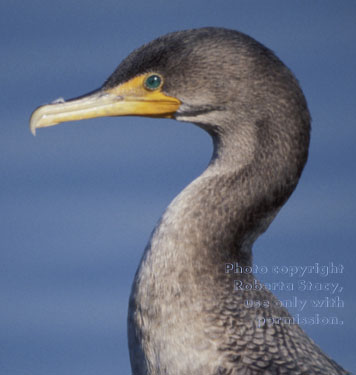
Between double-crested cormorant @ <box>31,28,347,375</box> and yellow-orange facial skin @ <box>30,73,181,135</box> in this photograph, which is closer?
double-crested cormorant @ <box>31,28,347,375</box>

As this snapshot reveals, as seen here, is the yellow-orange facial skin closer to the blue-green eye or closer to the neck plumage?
the blue-green eye

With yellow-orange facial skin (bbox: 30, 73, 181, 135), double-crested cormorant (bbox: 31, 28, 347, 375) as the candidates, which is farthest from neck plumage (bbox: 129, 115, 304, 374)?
yellow-orange facial skin (bbox: 30, 73, 181, 135)

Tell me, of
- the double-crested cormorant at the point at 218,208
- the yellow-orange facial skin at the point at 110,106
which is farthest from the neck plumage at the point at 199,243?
the yellow-orange facial skin at the point at 110,106

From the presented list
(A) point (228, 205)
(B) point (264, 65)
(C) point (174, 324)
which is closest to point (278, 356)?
(C) point (174, 324)

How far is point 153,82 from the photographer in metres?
1.74

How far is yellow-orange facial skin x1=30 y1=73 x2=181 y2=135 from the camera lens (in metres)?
1.76

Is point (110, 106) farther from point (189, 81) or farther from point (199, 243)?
point (199, 243)

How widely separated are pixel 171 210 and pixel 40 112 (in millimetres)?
391

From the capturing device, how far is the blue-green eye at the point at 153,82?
68.4 inches

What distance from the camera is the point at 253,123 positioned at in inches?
66.8

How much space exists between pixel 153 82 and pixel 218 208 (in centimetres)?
33

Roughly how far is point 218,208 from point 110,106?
349mm

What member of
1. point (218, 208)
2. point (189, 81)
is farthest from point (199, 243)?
point (189, 81)

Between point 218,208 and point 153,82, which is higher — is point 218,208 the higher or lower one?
the lower one
